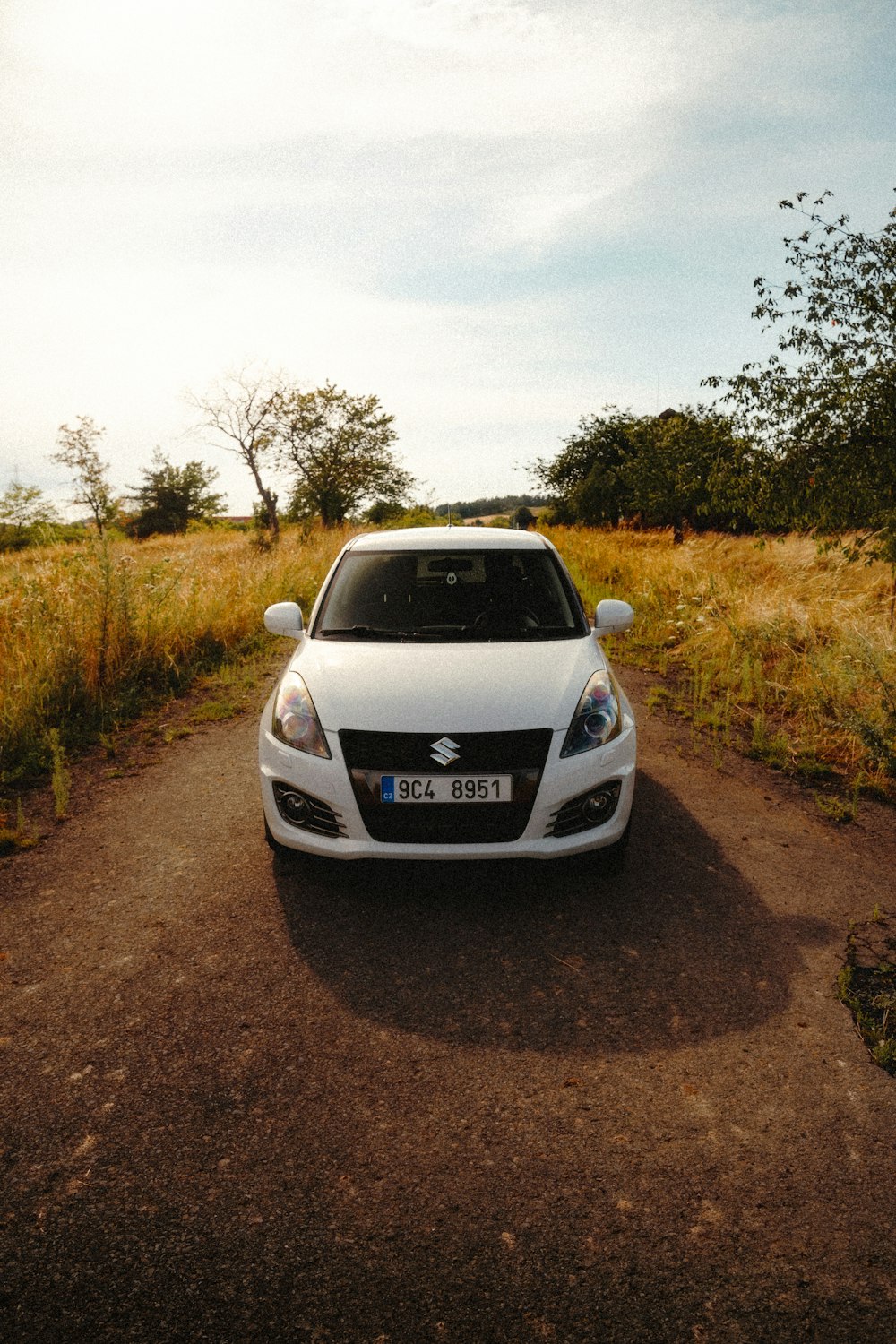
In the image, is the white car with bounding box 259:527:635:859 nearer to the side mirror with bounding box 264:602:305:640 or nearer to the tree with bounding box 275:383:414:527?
the side mirror with bounding box 264:602:305:640

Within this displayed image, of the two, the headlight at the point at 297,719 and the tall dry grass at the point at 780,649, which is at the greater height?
the headlight at the point at 297,719

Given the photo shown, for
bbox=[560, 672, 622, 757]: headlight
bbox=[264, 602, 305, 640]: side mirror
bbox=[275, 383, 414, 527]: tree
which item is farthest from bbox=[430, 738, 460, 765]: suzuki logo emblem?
bbox=[275, 383, 414, 527]: tree

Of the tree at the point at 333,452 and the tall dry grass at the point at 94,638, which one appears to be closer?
the tall dry grass at the point at 94,638

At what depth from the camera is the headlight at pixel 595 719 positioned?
3.37 m

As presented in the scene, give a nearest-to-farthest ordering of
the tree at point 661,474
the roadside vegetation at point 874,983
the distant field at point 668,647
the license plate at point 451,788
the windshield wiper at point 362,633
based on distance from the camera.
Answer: the roadside vegetation at point 874,983, the license plate at point 451,788, the windshield wiper at point 362,633, the distant field at point 668,647, the tree at point 661,474

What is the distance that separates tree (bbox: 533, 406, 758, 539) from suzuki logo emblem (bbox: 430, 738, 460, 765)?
24.8 ft

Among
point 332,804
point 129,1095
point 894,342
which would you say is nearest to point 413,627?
point 332,804

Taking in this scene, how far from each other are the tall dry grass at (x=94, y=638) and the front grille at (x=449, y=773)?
10.9 ft

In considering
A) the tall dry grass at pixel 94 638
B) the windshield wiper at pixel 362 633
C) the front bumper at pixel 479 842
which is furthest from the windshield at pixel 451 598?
the tall dry grass at pixel 94 638

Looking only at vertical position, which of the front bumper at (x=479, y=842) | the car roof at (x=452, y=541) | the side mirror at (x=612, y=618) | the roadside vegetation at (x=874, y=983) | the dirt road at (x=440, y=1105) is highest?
the car roof at (x=452, y=541)

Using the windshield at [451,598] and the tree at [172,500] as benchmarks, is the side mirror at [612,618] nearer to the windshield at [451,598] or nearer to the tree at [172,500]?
the windshield at [451,598]

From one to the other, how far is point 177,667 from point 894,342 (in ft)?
27.1

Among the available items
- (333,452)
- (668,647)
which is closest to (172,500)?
(333,452)

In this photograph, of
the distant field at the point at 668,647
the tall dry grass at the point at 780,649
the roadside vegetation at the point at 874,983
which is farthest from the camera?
the distant field at the point at 668,647
